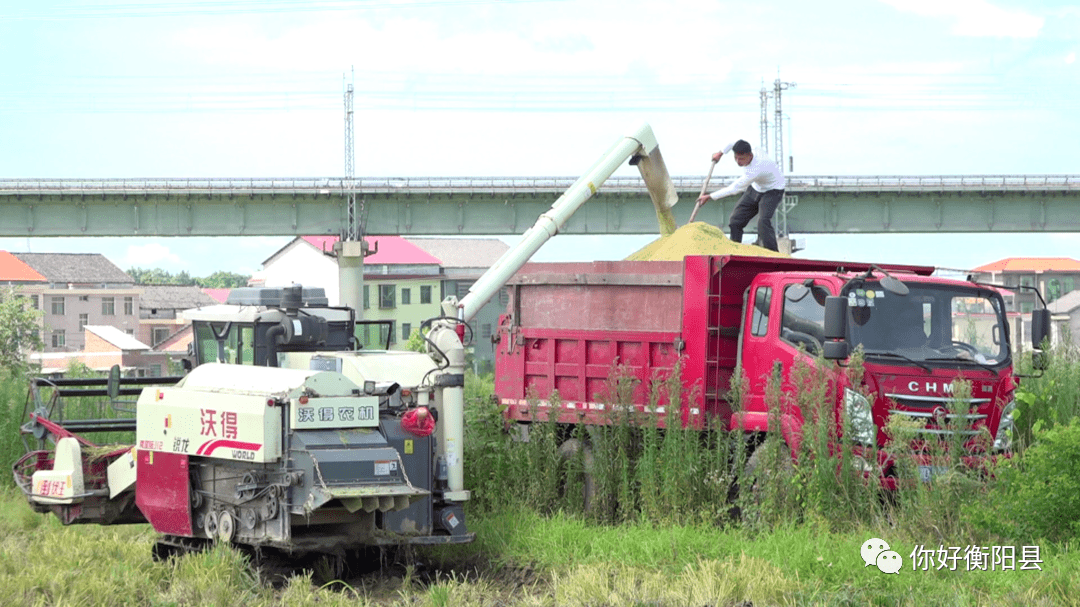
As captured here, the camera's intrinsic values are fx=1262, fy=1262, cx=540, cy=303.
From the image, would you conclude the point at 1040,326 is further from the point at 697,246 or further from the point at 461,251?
the point at 461,251

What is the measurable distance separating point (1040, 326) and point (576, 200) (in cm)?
550

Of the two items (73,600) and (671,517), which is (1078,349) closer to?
(671,517)

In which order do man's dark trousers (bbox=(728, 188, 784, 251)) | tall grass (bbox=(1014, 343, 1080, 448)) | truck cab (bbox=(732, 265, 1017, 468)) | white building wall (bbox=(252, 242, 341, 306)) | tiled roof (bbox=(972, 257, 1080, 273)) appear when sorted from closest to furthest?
1. truck cab (bbox=(732, 265, 1017, 468))
2. tall grass (bbox=(1014, 343, 1080, 448))
3. man's dark trousers (bbox=(728, 188, 784, 251))
4. white building wall (bbox=(252, 242, 341, 306))
5. tiled roof (bbox=(972, 257, 1080, 273))

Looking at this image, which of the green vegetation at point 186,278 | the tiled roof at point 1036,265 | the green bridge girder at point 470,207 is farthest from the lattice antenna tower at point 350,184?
the green vegetation at point 186,278

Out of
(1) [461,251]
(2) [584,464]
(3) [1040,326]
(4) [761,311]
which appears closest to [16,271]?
(1) [461,251]

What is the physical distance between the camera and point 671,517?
39.5 ft

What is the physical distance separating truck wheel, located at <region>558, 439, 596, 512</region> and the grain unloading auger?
190 cm

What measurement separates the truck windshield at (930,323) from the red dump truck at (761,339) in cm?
1

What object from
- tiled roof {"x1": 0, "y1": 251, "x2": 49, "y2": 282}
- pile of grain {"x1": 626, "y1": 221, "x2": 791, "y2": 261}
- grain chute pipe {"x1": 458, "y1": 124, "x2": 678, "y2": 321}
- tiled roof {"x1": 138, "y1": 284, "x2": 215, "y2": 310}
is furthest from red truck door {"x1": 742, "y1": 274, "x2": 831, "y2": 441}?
tiled roof {"x1": 138, "y1": 284, "x2": 215, "y2": 310}

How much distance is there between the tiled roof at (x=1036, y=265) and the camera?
358 ft

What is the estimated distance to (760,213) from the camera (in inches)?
612

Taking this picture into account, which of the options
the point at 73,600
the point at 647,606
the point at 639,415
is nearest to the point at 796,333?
the point at 639,415

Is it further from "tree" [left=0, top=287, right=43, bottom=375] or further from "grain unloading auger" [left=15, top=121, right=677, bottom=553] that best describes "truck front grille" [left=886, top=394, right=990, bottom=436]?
"tree" [left=0, top=287, right=43, bottom=375]

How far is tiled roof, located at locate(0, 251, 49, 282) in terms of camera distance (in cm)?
9825
